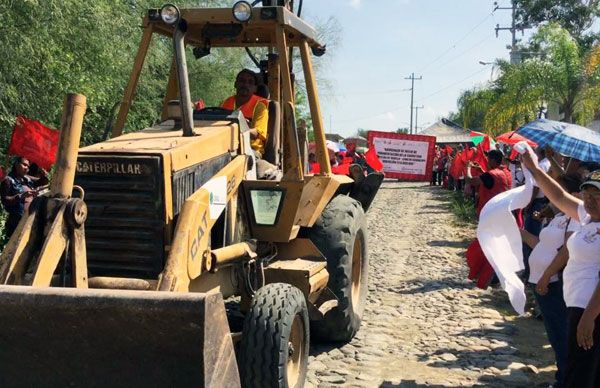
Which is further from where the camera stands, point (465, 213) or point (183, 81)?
point (465, 213)

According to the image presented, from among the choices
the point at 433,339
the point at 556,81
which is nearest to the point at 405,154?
the point at 556,81

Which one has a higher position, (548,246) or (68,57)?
(68,57)

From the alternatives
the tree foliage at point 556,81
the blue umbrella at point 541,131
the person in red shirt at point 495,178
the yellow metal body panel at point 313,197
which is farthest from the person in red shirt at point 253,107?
the tree foliage at point 556,81

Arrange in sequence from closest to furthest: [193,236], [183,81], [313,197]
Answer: [193,236], [183,81], [313,197]

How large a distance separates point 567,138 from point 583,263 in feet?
4.33

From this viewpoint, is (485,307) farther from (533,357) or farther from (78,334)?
(78,334)

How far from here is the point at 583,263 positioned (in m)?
4.26

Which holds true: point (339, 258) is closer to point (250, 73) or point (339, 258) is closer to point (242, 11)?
point (250, 73)

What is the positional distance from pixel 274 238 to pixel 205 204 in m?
1.23

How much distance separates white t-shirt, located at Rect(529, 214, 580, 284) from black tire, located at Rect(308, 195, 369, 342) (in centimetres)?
158

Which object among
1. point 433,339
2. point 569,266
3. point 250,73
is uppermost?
point 250,73

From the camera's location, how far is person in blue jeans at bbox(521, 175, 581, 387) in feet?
16.4

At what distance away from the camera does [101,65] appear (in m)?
11.2

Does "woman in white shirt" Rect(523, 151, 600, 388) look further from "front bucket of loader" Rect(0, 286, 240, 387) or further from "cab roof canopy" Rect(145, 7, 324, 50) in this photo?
"cab roof canopy" Rect(145, 7, 324, 50)
